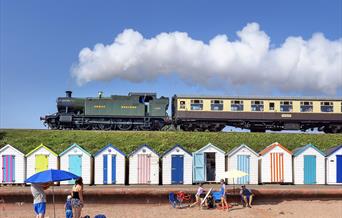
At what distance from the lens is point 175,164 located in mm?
24781

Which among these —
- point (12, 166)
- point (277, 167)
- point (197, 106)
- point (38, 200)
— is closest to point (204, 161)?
point (277, 167)

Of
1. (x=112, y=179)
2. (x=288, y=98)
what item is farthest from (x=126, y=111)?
(x=288, y=98)

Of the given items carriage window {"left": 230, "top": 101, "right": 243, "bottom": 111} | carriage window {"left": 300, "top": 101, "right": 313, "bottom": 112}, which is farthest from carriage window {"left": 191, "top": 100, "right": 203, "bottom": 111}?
carriage window {"left": 300, "top": 101, "right": 313, "bottom": 112}

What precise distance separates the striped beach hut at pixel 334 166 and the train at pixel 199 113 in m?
10.0

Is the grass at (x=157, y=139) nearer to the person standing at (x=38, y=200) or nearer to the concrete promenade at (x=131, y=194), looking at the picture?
the concrete promenade at (x=131, y=194)

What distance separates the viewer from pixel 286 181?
2519 centimetres

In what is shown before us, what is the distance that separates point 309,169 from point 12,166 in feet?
59.9

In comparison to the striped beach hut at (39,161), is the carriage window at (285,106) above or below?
above

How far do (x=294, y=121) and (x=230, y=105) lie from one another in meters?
5.90

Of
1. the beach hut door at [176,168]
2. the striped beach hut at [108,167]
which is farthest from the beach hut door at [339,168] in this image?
the striped beach hut at [108,167]

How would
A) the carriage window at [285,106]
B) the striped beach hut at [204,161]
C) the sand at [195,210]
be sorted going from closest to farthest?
the sand at [195,210], the striped beach hut at [204,161], the carriage window at [285,106]

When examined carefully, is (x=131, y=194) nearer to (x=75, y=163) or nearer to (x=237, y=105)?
(x=75, y=163)

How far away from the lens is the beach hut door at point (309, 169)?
25.3 metres

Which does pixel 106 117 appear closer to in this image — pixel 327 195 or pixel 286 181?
pixel 286 181
